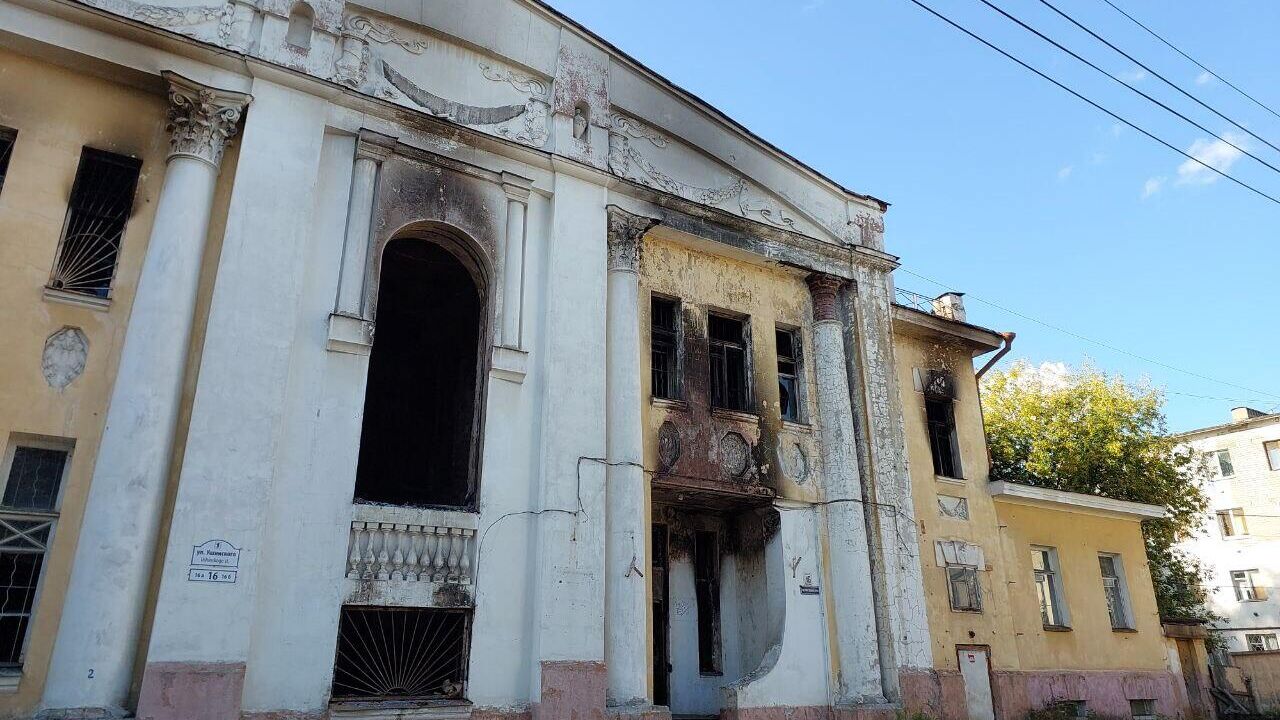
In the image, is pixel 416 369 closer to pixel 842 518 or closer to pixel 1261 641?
pixel 842 518

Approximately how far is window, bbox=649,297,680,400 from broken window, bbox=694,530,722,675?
2.49 m

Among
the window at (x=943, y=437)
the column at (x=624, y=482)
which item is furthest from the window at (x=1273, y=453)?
the column at (x=624, y=482)

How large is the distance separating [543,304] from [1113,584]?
43.3ft

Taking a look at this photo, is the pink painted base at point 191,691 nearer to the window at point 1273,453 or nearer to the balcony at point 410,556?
the balcony at point 410,556

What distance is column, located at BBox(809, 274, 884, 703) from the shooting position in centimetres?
1165

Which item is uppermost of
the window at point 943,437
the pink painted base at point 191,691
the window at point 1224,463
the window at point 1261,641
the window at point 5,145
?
the window at point 1224,463

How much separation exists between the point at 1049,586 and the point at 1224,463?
26.8 meters

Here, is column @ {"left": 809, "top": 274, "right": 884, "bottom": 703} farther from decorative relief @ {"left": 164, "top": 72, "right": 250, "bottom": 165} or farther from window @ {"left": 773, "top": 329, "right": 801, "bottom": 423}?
decorative relief @ {"left": 164, "top": 72, "right": 250, "bottom": 165}

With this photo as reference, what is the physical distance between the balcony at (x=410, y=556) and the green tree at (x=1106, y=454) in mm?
18018

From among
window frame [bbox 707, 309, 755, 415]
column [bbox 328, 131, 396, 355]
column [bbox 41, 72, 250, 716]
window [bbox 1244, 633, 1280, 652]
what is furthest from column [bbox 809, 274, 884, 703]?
window [bbox 1244, 633, 1280, 652]

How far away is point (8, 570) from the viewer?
24.4 ft

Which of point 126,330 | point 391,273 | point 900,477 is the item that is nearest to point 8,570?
point 126,330

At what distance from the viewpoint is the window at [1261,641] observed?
3161cm

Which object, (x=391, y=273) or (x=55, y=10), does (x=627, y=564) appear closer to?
(x=391, y=273)
